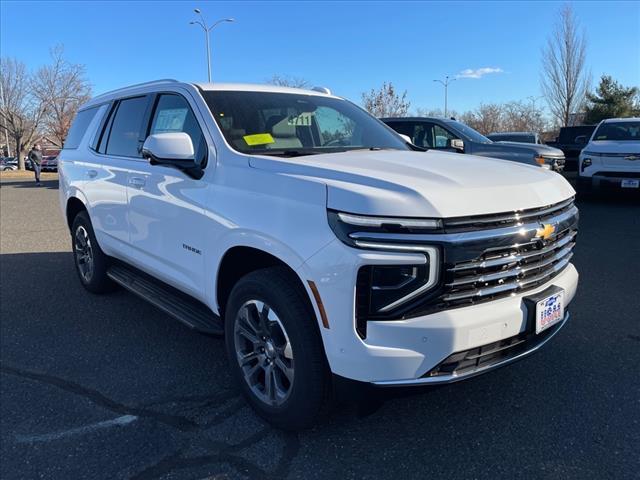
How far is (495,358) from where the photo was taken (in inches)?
98.0

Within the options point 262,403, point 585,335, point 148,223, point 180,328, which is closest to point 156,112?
point 148,223

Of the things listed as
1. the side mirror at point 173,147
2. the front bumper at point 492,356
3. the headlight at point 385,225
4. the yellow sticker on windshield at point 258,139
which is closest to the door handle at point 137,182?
the side mirror at point 173,147

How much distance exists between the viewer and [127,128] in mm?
4418

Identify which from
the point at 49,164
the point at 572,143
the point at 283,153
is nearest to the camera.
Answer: the point at 283,153

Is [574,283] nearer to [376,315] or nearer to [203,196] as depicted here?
[376,315]

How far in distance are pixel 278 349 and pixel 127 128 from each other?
2.70 meters

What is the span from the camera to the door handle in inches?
150

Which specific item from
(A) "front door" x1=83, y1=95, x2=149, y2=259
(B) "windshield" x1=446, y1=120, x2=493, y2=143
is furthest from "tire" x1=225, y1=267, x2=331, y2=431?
(B) "windshield" x1=446, y1=120, x2=493, y2=143

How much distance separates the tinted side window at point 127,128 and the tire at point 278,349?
6.23ft

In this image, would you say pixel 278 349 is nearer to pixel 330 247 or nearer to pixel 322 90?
pixel 330 247

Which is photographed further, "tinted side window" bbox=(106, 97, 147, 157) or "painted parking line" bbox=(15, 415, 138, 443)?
"tinted side window" bbox=(106, 97, 147, 157)

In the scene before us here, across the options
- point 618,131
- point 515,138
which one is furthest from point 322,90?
point 515,138

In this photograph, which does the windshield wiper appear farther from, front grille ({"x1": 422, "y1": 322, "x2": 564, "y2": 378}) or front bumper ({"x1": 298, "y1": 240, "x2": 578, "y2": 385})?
front grille ({"x1": 422, "y1": 322, "x2": 564, "y2": 378})

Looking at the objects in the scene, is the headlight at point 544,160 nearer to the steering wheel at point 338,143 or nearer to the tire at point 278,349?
the steering wheel at point 338,143
